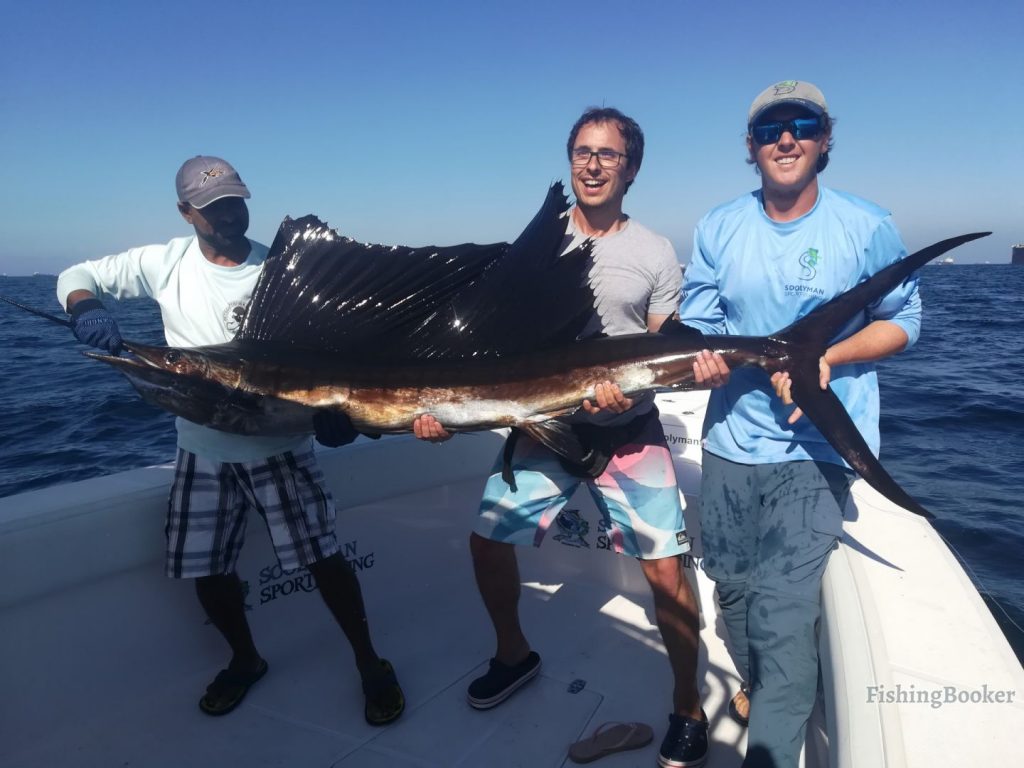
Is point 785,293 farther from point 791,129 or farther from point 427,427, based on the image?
point 427,427

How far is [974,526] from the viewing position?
4.29 m

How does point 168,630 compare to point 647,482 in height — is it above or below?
below

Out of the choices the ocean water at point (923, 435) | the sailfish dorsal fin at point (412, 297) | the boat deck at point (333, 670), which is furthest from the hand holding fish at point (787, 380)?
the ocean water at point (923, 435)

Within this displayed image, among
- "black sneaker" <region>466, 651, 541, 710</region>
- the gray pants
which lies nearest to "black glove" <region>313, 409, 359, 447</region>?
"black sneaker" <region>466, 651, 541, 710</region>

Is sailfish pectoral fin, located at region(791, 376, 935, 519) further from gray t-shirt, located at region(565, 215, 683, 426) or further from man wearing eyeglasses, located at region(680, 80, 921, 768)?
gray t-shirt, located at region(565, 215, 683, 426)

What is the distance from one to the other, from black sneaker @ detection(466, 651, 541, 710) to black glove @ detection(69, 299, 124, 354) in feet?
4.90

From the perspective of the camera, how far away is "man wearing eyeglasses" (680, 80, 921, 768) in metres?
1.64

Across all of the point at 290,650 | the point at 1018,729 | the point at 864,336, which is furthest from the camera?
the point at 290,650

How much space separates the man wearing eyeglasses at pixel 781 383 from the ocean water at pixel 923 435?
1761 mm

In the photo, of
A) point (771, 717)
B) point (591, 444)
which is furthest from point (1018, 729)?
point (591, 444)

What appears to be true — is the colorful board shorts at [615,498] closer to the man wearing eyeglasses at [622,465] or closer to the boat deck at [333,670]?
the man wearing eyeglasses at [622,465]

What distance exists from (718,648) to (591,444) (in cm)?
109

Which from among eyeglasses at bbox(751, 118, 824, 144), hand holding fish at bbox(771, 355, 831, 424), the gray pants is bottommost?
the gray pants

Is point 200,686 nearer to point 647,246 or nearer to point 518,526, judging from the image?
point 518,526
